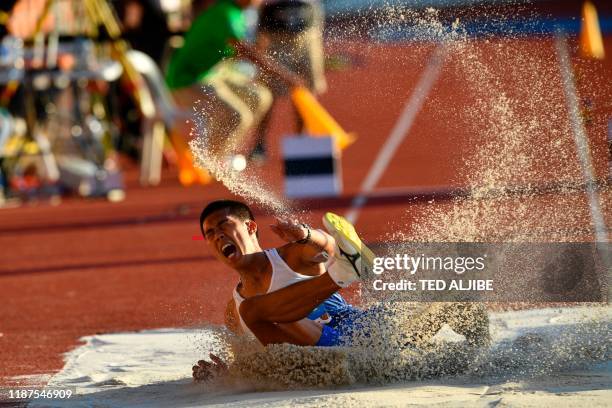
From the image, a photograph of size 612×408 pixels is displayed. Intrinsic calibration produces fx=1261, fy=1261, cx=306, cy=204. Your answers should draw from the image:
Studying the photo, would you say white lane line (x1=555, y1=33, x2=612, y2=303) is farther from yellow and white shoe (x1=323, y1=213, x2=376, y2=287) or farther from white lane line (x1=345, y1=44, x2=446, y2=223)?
yellow and white shoe (x1=323, y1=213, x2=376, y2=287)

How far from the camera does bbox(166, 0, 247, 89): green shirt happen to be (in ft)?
40.0

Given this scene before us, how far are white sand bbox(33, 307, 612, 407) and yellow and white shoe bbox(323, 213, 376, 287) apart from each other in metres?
0.39

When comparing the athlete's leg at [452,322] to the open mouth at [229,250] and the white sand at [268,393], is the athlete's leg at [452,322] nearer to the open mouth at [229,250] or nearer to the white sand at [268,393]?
the white sand at [268,393]

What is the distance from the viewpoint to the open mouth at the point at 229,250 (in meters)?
4.62

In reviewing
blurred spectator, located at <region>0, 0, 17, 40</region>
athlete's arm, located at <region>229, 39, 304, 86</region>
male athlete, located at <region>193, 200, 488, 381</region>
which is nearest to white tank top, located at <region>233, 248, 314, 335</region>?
male athlete, located at <region>193, 200, 488, 381</region>

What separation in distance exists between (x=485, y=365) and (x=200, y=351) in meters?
1.49

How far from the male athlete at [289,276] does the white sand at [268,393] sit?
0.84ft

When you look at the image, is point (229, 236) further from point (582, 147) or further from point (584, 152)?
point (584, 152)

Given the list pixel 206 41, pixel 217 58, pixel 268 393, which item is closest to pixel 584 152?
pixel 268 393

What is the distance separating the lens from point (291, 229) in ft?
14.4

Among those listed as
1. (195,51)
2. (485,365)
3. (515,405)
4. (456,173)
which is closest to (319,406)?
(515,405)

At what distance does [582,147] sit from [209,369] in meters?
2.34

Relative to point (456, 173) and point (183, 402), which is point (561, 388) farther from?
point (456, 173)

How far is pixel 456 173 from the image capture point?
18.5 feet
